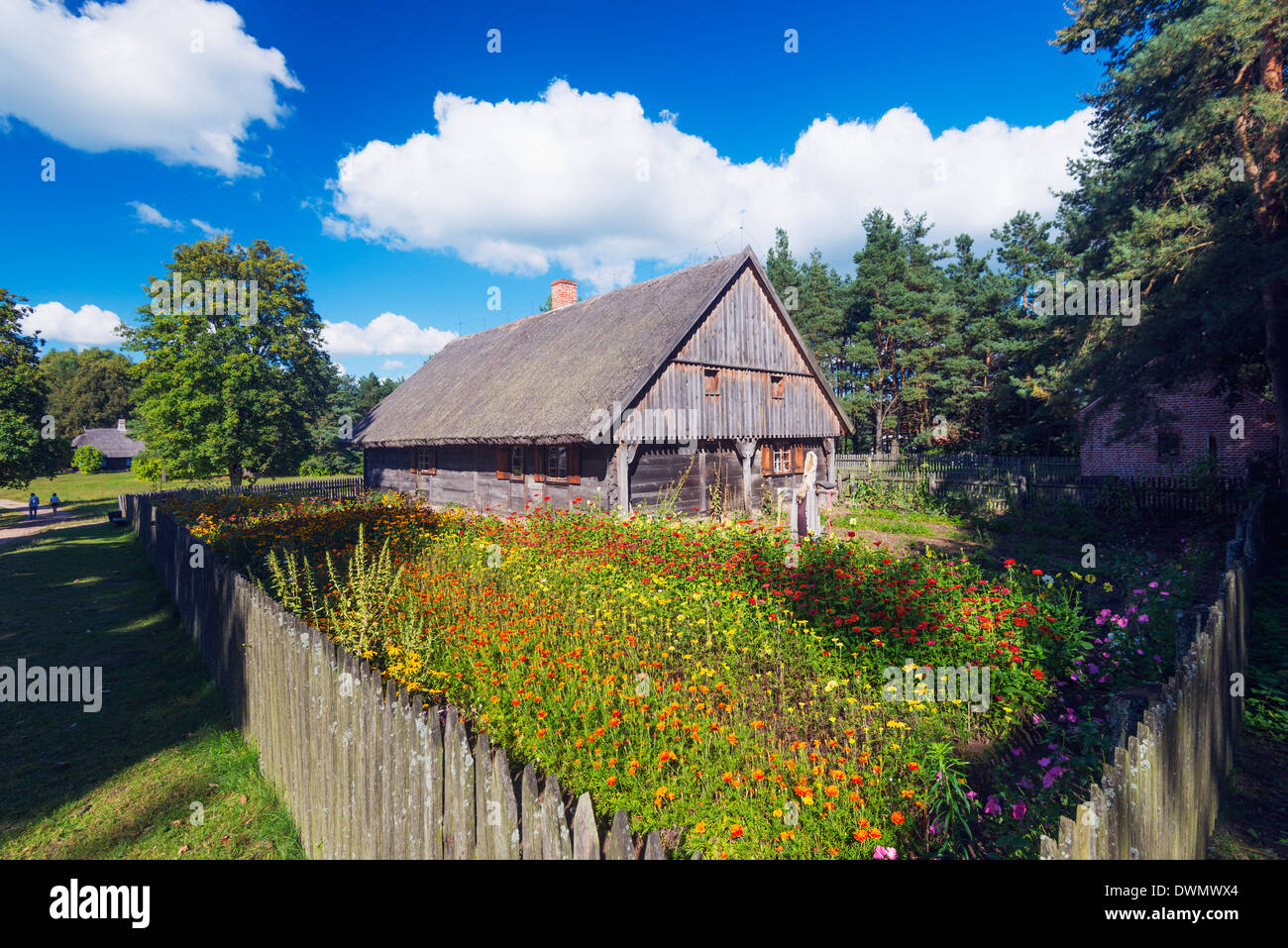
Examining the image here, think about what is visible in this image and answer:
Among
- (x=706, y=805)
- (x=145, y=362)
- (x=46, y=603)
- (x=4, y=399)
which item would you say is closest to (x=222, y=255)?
(x=145, y=362)

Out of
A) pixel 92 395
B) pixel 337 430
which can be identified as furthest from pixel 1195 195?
pixel 92 395

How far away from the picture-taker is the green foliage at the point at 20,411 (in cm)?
1778

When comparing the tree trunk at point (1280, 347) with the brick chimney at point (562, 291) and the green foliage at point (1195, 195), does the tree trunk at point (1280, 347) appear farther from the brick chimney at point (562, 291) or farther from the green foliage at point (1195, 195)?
the brick chimney at point (562, 291)

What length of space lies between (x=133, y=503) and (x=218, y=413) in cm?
608

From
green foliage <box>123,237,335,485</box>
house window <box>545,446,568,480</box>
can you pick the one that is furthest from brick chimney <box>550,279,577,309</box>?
green foliage <box>123,237,335,485</box>

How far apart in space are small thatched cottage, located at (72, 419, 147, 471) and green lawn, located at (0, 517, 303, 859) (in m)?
66.7

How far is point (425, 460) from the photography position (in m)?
19.3

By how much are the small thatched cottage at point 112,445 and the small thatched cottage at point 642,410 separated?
57.7 m

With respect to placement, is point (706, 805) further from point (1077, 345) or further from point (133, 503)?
point (133, 503)

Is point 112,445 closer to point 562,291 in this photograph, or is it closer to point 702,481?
point 562,291

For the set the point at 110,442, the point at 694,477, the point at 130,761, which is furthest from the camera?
the point at 110,442

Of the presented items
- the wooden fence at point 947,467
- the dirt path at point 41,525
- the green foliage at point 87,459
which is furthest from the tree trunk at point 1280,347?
the green foliage at point 87,459

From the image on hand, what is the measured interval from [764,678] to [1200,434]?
2564cm
